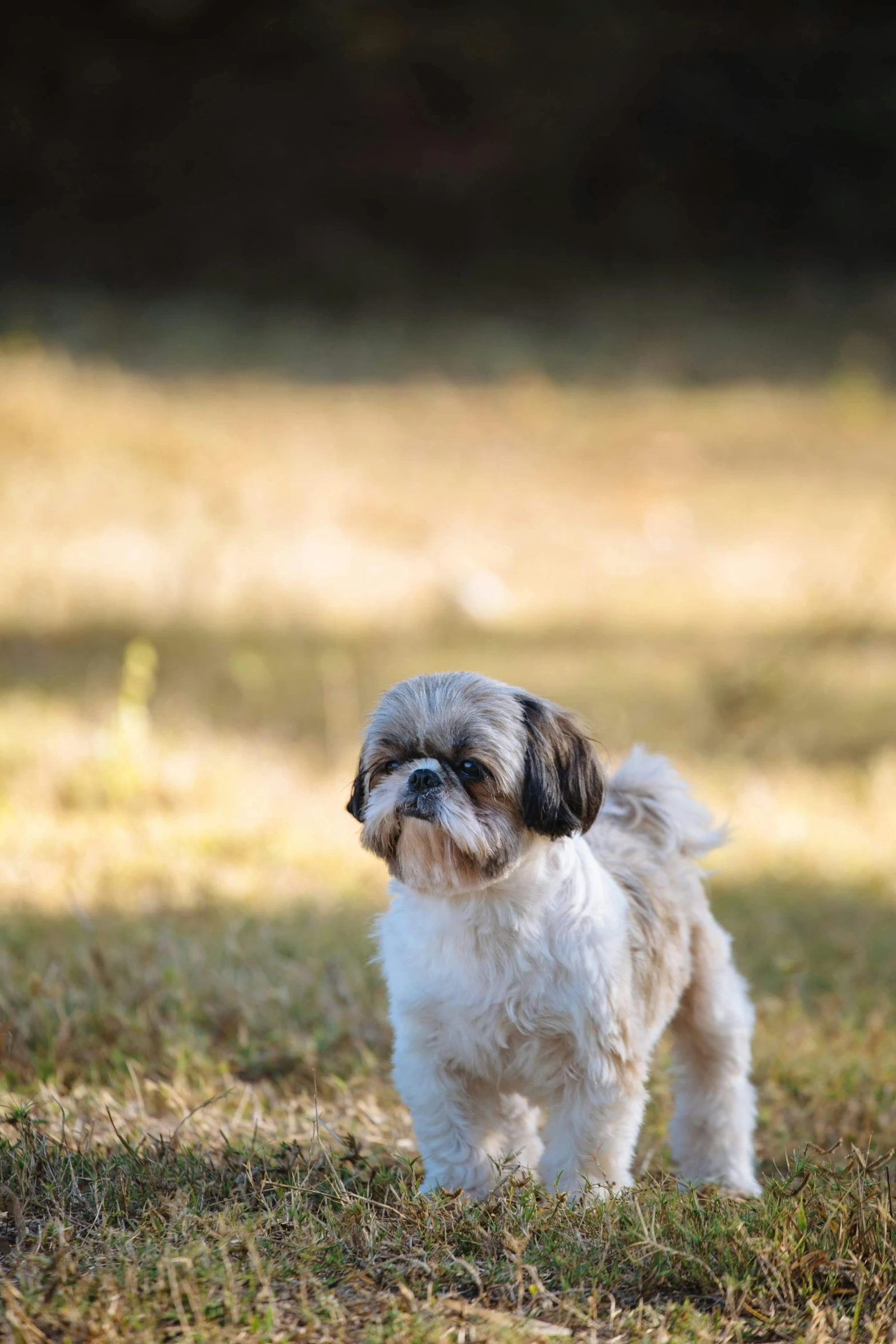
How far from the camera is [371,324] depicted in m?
20.1

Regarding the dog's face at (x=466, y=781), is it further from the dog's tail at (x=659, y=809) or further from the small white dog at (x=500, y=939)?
the dog's tail at (x=659, y=809)

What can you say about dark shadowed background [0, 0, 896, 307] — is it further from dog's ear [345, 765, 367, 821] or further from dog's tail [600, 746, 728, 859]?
dog's ear [345, 765, 367, 821]

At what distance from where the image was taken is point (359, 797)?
342 centimetres

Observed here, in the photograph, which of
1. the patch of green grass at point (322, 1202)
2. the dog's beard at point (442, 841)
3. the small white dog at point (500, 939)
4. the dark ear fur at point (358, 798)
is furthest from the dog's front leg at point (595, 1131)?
the dark ear fur at point (358, 798)

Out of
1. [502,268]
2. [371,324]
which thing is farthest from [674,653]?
[502,268]

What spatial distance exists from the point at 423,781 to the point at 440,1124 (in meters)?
0.79

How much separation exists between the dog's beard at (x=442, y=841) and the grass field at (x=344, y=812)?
465 millimetres

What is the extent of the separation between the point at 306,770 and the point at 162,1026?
8.83 feet

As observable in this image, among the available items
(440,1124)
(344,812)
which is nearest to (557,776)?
(440,1124)

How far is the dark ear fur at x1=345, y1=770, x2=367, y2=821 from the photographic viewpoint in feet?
11.0

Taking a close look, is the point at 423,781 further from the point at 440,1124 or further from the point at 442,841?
the point at 440,1124

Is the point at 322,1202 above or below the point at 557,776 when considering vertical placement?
below

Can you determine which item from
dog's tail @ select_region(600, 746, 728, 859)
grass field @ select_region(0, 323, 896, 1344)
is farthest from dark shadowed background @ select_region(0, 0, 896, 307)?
dog's tail @ select_region(600, 746, 728, 859)

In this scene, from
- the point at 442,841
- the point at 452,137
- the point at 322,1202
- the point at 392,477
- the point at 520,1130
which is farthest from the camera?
the point at 452,137
